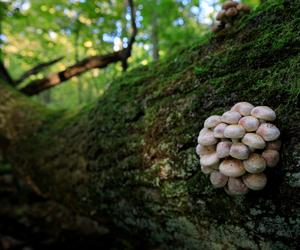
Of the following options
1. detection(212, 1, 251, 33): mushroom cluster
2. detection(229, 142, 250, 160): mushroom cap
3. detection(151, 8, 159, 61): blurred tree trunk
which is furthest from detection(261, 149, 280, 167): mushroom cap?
detection(151, 8, 159, 61): blurred tree trunk

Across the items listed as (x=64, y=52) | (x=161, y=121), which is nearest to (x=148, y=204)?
(x=161, y=121)

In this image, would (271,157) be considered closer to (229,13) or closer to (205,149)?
(205,149)

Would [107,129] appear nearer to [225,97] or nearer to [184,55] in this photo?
[184,55]

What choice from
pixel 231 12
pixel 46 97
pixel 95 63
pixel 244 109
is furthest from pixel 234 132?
pixel 46 97

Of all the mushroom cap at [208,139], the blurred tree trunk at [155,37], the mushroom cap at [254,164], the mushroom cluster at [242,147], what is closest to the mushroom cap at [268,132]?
the mushroom cluster at [242,147]

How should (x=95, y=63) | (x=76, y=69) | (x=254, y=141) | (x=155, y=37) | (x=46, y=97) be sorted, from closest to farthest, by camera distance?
(x=254, y=141) → (x=95, y=63) → (x=76, y=69) → (x=155, y=37) → (x=46, y=97)

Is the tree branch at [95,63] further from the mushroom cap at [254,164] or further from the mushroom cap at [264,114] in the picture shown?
the mushroom cap at [254,164]

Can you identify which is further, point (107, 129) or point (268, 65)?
point (107, 129)
